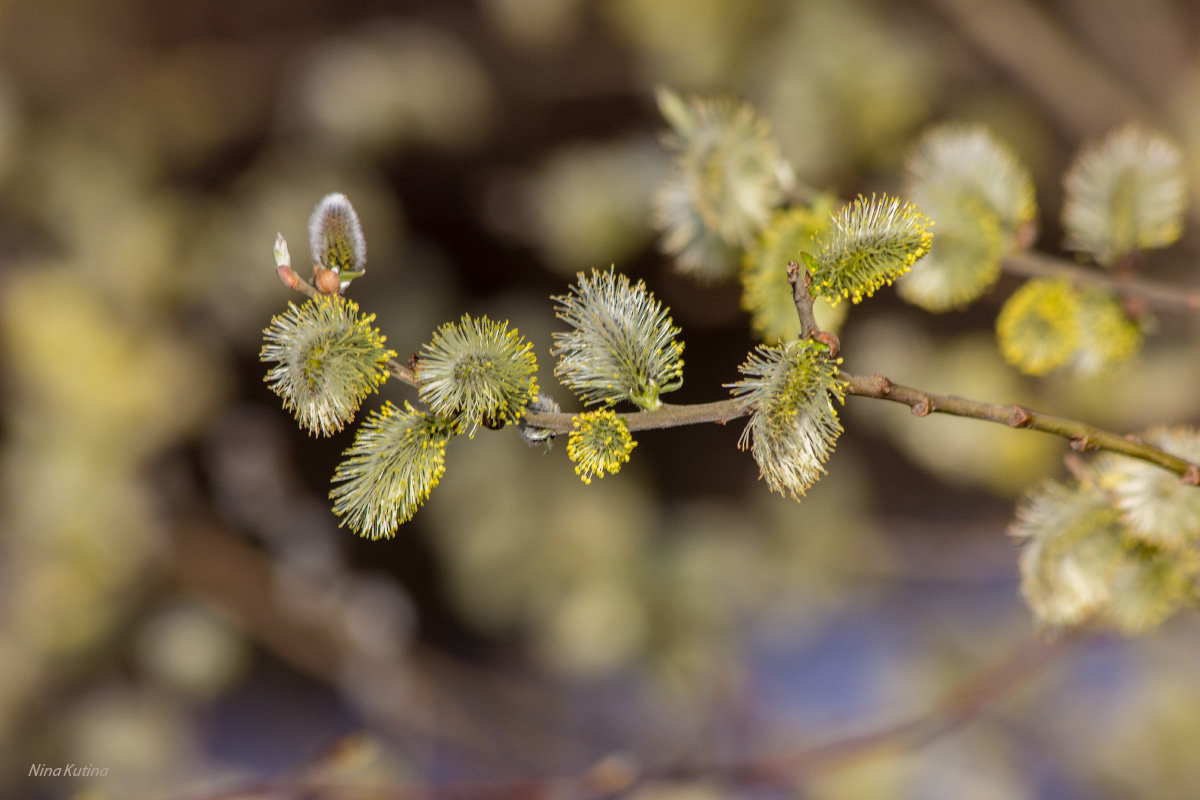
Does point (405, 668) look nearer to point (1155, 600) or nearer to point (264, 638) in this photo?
point (264, 638)

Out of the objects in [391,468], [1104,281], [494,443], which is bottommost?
[391,468]

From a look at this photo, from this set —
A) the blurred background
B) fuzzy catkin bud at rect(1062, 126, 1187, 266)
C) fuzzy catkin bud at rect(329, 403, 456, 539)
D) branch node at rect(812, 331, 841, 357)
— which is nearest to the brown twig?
branch node at rect(812, 331, 841, 357)

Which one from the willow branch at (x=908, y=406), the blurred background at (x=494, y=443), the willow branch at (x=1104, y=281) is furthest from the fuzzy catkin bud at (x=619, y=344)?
the blurred background at (x=494, y=443)

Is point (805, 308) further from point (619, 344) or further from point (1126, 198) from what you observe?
point (1126, 198)

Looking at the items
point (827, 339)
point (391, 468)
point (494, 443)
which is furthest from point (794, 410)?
point (494, 443)

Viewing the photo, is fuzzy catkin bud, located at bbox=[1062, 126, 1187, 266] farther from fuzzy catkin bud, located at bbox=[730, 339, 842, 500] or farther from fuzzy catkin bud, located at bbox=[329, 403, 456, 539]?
fuzzy catkin bud, located at bbox=[329, 403, 456, 539]

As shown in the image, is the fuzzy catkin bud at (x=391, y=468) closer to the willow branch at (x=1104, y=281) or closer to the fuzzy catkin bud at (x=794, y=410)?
the fuzzy catkin bud at (x=794, y=410)
